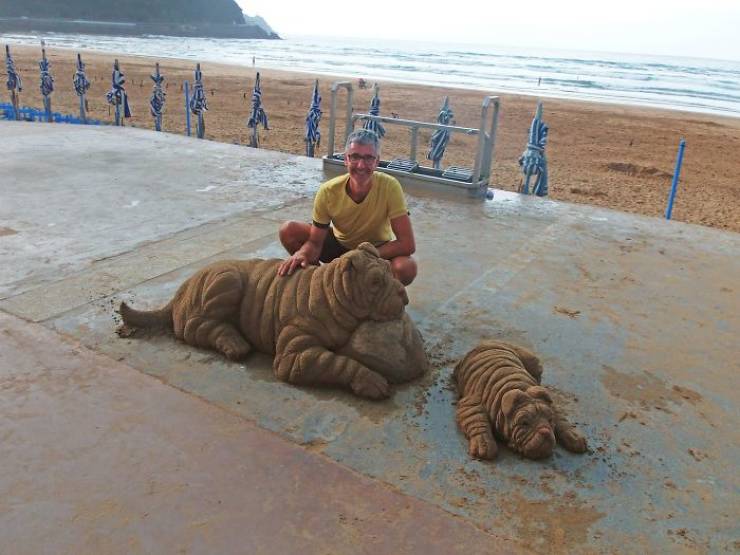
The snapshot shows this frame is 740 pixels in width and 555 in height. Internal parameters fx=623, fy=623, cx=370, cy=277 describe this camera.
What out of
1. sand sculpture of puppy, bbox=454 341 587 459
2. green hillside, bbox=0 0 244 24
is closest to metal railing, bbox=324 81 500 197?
sand sculpture of puppy, bbox=454 341 587 459

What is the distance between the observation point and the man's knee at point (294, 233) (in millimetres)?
4523

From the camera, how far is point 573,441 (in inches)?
124

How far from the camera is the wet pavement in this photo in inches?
102

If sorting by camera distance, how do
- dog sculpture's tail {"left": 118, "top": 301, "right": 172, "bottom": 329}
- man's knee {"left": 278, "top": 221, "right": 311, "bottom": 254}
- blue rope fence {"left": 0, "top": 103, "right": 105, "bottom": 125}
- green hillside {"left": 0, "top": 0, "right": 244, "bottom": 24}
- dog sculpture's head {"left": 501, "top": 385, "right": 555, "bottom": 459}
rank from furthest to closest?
green hillside {"left": 0, "top": 0, "right": 244, "bottom": 24}
blue rope fence {"left": 0, "top": 103, "right": 105, "bottom": 125}
man's knee {"left": 278, "top": 221, "right": 311, "bottom": 254}
dog sculpture's tail {"left": 118, "top": 301, "right": 172, "bottom": 329}
dog sculpture's head {"left": 501, "top": 385, "right": 555, "bottom": 459}

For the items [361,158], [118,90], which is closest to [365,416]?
[361,158]

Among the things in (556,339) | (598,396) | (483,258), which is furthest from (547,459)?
(483,258)

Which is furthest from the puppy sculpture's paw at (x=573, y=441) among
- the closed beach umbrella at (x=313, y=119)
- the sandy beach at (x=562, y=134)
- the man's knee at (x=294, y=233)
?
the closed beach umbrella at (x=313, y=119)

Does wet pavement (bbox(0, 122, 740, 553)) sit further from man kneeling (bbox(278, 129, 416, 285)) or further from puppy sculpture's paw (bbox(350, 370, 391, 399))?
man kneeling (bbox(278, 129, 416, 285))

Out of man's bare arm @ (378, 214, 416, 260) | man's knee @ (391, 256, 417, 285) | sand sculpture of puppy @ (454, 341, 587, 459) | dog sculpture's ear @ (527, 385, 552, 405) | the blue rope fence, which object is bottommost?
the blue rope fence

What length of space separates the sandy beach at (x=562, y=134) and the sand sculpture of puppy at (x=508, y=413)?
336 inches

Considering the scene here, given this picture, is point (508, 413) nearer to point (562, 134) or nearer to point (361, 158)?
point (361, 158)

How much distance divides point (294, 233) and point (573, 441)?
2.40m

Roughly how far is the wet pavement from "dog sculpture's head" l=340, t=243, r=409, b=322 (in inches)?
19.4

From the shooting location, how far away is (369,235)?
4.32 metres
